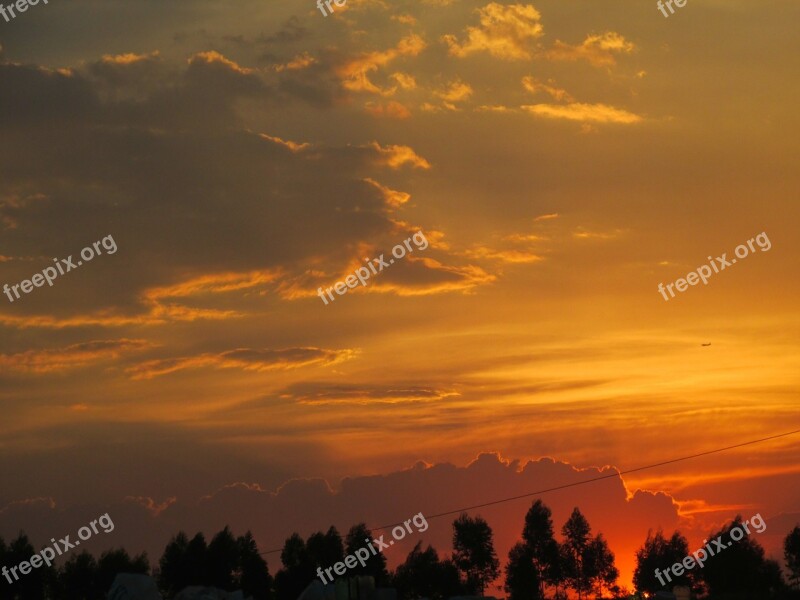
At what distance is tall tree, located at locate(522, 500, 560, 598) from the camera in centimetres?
16575

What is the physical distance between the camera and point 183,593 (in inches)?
4250

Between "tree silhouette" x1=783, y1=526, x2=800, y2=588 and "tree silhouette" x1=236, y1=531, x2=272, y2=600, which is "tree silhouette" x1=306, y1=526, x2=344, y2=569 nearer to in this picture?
"tree silhouette" x1=236, y1=531, x2=272, y2=600

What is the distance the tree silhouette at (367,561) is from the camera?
16100 cm

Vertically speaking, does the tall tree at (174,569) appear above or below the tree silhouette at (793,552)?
above

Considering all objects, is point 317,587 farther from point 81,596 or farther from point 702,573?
point 702,573

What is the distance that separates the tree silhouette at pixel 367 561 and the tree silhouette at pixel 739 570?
49.8 meters

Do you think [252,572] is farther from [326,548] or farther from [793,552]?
[793,552]

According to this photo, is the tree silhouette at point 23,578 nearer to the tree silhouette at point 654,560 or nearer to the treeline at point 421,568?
the treeline at point 421,568

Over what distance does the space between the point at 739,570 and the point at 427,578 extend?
47.6m

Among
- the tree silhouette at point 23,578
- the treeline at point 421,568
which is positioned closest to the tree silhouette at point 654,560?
the treeline at point 421,568

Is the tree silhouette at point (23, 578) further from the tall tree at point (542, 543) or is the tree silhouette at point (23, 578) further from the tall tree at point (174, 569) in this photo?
the tall tree at point (542, 543)

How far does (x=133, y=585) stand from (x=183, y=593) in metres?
5.67

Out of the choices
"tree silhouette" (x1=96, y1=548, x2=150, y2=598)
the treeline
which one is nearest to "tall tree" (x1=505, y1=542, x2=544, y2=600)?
the treeline

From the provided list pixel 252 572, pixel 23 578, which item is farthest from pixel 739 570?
pixel 23 578
